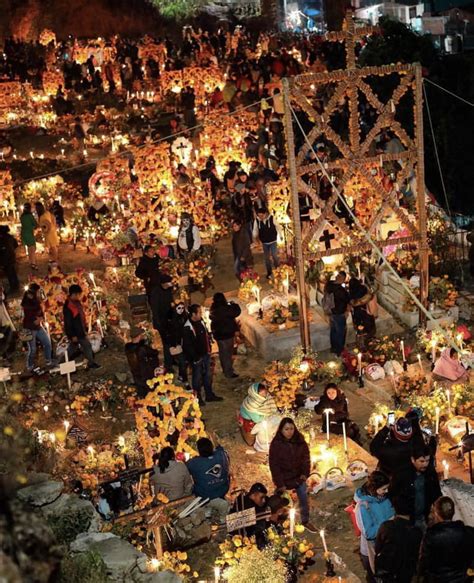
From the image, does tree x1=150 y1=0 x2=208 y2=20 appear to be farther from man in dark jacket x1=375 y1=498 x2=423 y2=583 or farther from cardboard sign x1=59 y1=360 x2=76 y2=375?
man in dark jacket x1=375 y1=498 x2=423 y2=583

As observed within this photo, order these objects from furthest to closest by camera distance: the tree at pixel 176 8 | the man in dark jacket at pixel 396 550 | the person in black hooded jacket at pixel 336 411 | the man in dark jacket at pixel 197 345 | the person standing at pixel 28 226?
the tree at pixel 176 8 < the person standing at pixel 28 226 < the man in dark jacket at pixel 197 345 < the person in black hooded jacket at pixel 336 411 < the man in dark jacket at pixel 396 550

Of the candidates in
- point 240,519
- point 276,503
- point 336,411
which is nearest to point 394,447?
point 276,503

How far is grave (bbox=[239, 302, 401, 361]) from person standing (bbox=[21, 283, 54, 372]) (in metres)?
3.08

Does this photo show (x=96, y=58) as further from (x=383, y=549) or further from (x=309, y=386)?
(x=383, y=549)

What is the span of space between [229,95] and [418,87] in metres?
12.4

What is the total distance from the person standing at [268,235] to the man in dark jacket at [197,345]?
11.8ft

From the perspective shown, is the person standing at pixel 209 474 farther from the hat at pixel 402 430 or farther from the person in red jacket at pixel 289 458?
the hat at pixel 402 430

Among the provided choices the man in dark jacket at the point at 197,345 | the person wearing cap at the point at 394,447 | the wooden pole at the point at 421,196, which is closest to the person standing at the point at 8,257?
the man in dark jacket at the point at 197,345

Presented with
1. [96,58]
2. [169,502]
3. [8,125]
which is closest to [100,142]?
[8,125]

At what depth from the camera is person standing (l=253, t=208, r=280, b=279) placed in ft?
49.8

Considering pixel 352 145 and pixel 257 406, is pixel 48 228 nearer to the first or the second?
pixel 352 145

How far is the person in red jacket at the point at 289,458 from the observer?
341 inches

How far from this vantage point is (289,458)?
28.5 feet

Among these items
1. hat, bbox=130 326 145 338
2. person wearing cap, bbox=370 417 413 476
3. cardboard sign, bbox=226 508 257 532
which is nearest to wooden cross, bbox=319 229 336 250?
hat, bbox=130 326 145 338
